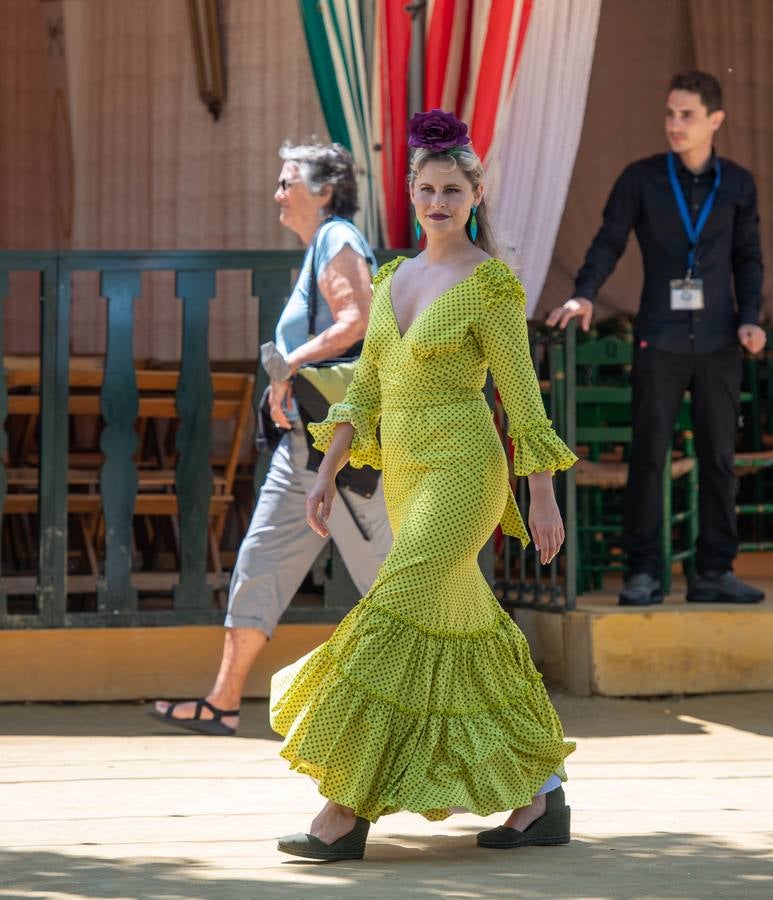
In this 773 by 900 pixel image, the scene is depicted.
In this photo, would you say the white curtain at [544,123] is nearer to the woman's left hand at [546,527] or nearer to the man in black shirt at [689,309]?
the man in black shirt at [689,309]

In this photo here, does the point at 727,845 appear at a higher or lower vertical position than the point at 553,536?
lower

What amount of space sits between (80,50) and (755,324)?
396 centimetres

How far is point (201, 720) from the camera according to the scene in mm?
6047

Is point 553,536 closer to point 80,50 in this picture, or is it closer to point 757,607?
point 757,607

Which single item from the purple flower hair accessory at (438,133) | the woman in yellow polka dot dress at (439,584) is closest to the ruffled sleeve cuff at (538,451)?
the woman in yellow polka dot dress at (439,584)

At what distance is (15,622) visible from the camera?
6699 millimetres

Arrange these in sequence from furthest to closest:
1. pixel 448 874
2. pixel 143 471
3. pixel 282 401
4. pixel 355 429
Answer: pixel 143 471, pixel 282 401, pixel 355 429, pixel 448 874

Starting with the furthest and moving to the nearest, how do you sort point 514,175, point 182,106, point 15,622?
point 182,106, point 514,175, point 15,622

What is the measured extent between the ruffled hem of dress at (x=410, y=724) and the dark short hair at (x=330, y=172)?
2.21 metres

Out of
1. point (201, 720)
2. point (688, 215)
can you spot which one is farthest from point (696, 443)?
point (201, 720)

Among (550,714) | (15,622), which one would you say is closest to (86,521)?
(15,622)

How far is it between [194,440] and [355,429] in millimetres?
2453

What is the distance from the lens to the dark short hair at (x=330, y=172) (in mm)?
6109

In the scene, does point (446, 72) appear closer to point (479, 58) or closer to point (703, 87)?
point (479, 58)
